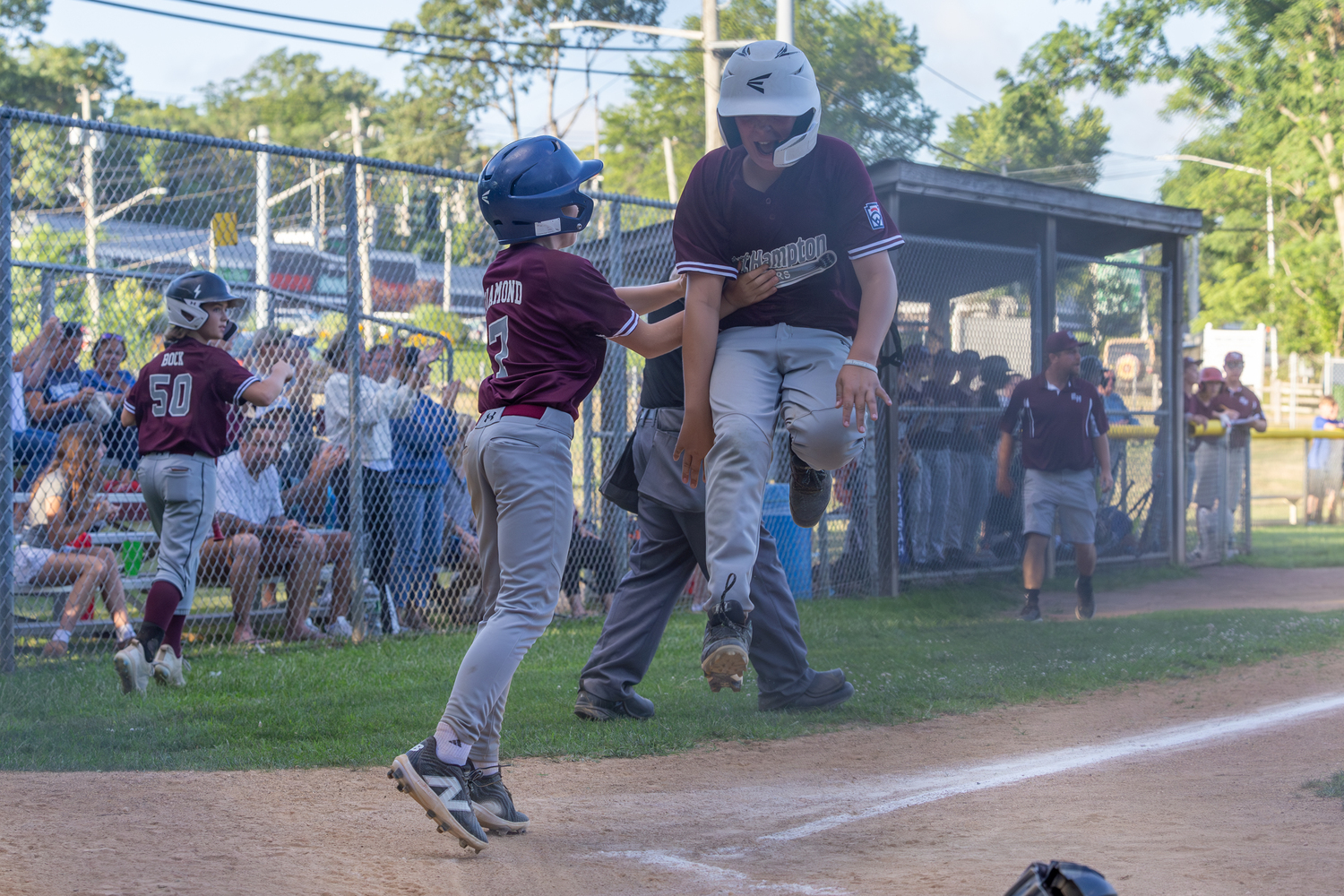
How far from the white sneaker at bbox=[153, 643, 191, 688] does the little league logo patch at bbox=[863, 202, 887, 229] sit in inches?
166

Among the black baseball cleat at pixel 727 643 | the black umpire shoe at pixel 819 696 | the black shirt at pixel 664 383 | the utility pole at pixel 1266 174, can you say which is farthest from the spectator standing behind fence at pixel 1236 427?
the utility pole at pixel 1266 174

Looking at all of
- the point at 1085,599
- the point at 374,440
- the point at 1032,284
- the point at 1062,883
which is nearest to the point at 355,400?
the point at 374,440

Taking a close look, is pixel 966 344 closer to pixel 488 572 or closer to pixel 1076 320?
pixel 1076 320

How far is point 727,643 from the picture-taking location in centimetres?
369

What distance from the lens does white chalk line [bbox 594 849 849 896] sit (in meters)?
2.91

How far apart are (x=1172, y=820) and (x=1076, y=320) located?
9300mm

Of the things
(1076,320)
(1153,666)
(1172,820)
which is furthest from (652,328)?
(1076,320)

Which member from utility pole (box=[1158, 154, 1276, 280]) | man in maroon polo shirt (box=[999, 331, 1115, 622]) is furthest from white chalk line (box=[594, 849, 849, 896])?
utility pole (box=[1158, 154, 1276, 280])

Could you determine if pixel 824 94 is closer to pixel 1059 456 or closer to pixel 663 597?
pixel 1059 456

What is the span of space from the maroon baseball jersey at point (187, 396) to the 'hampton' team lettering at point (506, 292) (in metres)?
2.88

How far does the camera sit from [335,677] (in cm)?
634

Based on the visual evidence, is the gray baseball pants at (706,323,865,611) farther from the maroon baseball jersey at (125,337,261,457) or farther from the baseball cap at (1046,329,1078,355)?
the baseball cap at (1046,329,1078,355)

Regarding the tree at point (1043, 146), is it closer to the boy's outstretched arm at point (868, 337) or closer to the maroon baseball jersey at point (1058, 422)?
the maroon baseball jersey at point (1058, 422)

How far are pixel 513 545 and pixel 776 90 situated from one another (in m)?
1.67
